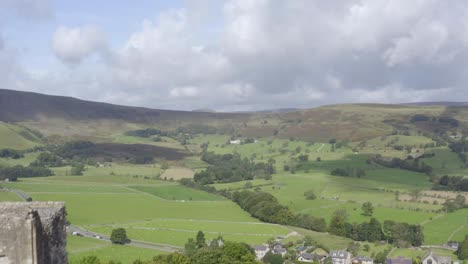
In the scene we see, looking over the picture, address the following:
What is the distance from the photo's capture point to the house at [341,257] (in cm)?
8124

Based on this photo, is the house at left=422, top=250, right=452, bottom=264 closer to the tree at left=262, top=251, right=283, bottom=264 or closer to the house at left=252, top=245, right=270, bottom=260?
the tree at left=262, top=251, right=283, bottom=264

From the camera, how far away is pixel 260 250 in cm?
8112

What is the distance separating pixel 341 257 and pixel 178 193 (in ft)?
214

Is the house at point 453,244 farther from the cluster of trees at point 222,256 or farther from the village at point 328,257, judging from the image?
the cluster of trees at point 222,256

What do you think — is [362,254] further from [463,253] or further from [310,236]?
[463,253]

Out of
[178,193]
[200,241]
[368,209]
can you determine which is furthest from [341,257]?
[178,193]

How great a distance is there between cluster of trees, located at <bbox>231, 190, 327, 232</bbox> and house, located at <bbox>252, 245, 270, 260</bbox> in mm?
23755

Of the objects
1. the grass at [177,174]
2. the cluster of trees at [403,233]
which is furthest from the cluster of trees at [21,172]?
the cluster of trees at [403,233]

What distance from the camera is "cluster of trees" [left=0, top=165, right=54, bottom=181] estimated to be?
146m

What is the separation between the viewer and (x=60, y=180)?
146 meters

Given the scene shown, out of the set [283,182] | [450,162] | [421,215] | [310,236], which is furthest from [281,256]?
[450,162]

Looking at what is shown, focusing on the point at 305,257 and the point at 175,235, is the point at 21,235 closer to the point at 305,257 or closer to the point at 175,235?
the point at 305,257

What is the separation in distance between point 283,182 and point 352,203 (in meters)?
32.7

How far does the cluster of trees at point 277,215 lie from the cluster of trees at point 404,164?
71.1 metres
